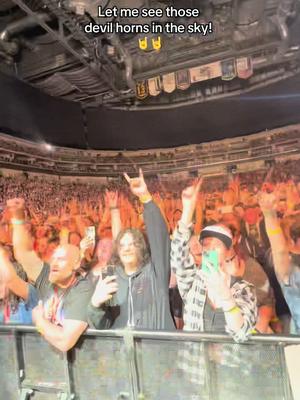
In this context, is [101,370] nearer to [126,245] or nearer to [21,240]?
[126,245]

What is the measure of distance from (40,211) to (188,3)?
1.44 metres

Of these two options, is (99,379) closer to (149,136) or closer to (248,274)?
(248,274)

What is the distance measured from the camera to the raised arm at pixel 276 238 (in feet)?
6.49

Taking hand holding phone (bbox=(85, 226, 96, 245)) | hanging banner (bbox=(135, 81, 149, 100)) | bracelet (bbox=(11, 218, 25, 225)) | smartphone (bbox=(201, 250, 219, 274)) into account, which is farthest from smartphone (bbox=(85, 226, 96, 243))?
hanging banner (bbox=(135, 81, 149, 100))

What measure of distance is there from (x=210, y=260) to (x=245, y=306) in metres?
0.28

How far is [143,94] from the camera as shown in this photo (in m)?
2.32

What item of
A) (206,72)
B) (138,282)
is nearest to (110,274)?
(138,282)

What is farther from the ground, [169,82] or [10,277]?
[169,82]

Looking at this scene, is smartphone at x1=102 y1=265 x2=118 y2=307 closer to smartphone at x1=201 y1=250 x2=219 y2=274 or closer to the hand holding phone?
the hand holding phone

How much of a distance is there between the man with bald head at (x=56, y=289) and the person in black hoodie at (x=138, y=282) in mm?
105

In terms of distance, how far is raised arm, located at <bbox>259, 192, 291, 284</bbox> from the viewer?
6.49ft

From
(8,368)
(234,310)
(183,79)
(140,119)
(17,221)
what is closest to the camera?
(234,310)

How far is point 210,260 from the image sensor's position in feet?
6.91

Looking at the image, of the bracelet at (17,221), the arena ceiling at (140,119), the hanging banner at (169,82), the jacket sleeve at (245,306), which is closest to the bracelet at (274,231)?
the jacket sleeve at (245,306)
